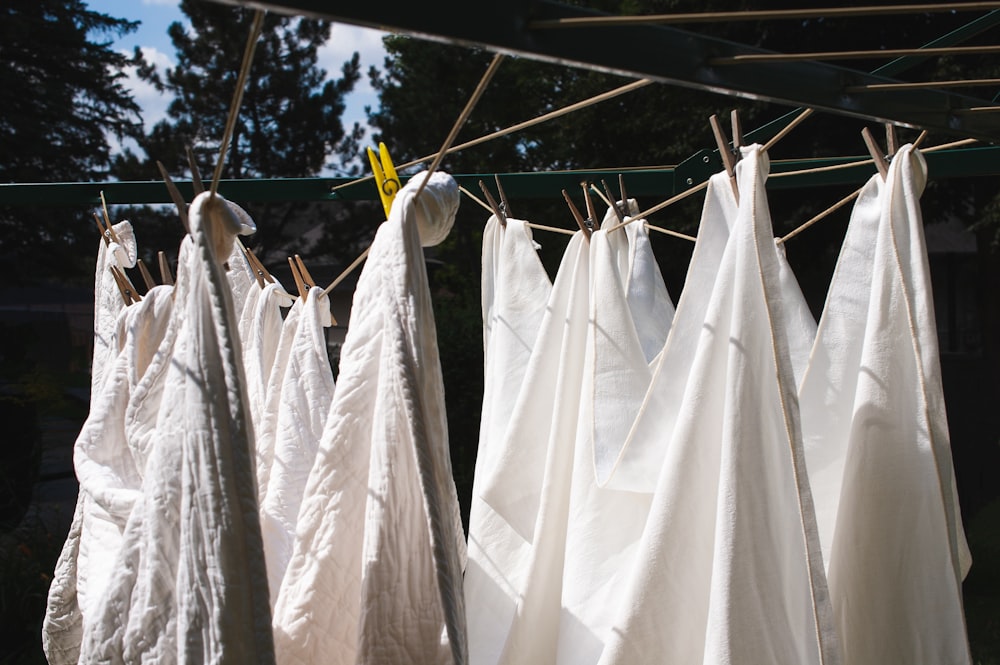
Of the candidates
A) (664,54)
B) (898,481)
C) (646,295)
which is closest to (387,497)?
(664,54)

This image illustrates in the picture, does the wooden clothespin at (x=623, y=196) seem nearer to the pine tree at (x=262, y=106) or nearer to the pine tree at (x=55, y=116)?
the pine tree at (x=262, y=106)

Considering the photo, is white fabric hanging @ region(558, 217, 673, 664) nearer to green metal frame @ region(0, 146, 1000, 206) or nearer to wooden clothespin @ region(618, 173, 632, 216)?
wooden clothespin @ region(618, 173, 632, 216)

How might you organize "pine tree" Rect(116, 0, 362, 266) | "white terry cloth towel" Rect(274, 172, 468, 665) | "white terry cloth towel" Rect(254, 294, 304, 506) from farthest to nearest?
"pine tree" Rect(116, 0, 362, 266)
"white terry cloth towel" Rect(254, 294, 304, 506)
"white terry cloth towel" Rect(274, 172, 468, 665)

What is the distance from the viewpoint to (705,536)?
1069mm

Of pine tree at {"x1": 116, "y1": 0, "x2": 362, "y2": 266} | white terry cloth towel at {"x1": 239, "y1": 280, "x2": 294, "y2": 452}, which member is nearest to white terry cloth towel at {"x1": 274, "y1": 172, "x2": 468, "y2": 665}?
white terry cloth towel at {"x1": 239, "y1": 280, "x2": 294, "y2": 452}

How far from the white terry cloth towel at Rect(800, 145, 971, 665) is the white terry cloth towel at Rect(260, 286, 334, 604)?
74 cm

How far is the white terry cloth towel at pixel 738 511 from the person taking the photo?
3.22ft

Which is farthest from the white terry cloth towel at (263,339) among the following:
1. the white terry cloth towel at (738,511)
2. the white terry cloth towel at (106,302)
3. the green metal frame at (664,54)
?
the green metal frame at (664,54)

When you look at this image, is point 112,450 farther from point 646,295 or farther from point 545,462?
point 646,295

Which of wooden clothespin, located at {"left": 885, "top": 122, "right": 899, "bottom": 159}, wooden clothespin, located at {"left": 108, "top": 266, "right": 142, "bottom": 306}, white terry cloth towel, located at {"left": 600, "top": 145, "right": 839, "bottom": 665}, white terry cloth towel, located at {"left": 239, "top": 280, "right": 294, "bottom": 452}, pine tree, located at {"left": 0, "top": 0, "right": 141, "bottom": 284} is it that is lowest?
white terry cloth towel, located at {"left": 600, "top": 145, "right": 839, "bottom": 665}

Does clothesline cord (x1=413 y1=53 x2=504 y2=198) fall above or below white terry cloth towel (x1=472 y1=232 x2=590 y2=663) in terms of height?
above

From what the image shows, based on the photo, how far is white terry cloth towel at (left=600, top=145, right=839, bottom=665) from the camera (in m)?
0.98

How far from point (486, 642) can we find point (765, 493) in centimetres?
56

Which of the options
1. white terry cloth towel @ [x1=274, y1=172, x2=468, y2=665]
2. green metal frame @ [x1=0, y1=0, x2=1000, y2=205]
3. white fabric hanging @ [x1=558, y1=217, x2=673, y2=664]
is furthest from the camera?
white fabric hanging @ [x1=558, y1=217, x2=673, y2=664]
